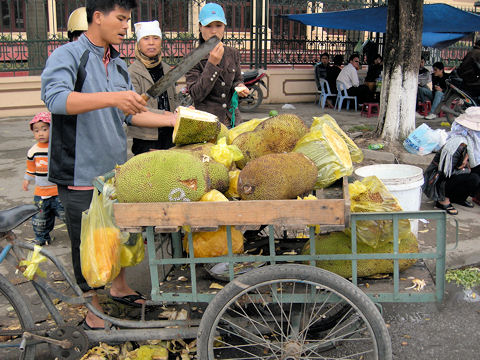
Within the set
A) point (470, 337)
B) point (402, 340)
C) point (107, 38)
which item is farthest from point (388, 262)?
point (107, 38)

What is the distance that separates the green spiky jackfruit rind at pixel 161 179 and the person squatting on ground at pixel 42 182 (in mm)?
1917

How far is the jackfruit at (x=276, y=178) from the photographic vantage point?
215 centimetres

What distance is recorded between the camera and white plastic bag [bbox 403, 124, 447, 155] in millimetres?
6418

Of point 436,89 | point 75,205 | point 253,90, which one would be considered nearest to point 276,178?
point 75,205

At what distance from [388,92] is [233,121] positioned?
350 cm

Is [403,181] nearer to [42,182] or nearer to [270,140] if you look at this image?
[270,140]

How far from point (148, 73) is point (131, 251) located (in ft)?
4.89

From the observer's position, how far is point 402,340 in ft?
9.23

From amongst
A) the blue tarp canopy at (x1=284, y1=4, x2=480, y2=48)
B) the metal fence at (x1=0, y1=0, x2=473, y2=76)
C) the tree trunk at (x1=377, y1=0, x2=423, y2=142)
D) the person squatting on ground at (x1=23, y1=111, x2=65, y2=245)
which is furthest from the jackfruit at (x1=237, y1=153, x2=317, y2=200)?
the metal fence at (x1=0, y1=0, x2=473, y2=76)

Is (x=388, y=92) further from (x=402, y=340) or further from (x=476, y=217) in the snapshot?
(x=402, y=340)

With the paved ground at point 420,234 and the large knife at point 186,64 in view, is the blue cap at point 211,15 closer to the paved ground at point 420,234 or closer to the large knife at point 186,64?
the large knife at point 186,64

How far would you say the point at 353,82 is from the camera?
11.1 meters

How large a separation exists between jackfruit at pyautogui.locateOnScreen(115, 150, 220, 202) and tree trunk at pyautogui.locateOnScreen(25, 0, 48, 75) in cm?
822

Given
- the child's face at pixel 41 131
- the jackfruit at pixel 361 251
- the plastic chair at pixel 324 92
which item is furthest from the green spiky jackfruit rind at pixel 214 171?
the plastic chair at pixel 324 92
